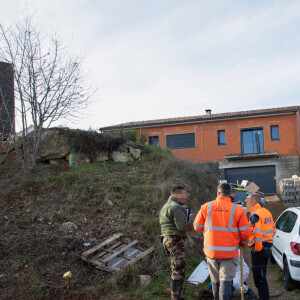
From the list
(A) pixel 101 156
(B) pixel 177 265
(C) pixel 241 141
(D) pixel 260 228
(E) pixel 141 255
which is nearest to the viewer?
(B) pixel 177 265

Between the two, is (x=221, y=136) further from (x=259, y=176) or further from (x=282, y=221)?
(x=282, y=221)

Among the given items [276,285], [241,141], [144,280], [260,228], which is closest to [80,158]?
[144,280]

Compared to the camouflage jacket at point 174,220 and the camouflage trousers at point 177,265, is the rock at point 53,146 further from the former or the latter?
the camouflage trousers at point 177,265

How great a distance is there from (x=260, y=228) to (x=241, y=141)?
20855mm

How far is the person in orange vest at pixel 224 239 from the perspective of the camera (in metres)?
4.04

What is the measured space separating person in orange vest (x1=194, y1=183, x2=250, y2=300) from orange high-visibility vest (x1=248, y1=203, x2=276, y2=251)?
0.80 meters

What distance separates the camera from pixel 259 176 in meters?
24.2

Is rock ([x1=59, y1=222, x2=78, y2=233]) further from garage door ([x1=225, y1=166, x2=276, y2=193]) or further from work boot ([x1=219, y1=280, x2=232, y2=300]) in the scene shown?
garage door ([x1=225, y1=166, x2=276, y2=193])

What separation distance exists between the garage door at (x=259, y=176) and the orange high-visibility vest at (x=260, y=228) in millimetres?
19721

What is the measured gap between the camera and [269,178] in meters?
23.9

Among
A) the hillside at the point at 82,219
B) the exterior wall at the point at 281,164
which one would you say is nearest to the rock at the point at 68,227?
the hillside at the point at 82,219

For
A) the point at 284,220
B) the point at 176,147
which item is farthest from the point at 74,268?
the point at 176,147

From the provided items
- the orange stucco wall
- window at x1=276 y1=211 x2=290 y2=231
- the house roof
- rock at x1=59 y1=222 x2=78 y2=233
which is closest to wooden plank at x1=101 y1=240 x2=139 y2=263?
rock at x1=59 y1=222 x2=78 y2=233

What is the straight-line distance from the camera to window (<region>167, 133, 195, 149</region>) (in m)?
25.8
